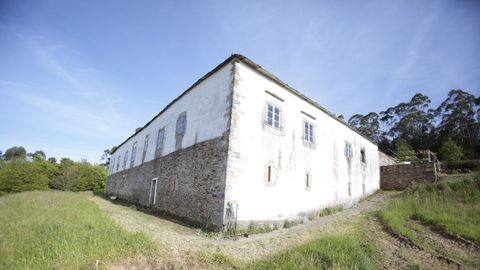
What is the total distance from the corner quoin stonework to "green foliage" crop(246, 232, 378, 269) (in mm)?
3230

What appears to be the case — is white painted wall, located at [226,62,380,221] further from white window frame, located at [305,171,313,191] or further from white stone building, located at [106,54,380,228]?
white window frame, located at [305,171,313,191]

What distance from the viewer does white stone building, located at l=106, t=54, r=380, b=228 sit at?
8891mm

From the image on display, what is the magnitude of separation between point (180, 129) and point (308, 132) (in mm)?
6592

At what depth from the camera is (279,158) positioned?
33.9 feet

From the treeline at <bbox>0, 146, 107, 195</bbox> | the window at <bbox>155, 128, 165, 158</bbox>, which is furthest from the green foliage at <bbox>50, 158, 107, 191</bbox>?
the window at <bbox>155, 128, 165, 158</bbox>

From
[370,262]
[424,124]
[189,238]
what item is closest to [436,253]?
[370,262]

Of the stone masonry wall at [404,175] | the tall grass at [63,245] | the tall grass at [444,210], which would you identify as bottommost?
the tall grass at [63,245]

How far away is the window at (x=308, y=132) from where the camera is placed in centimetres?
1218

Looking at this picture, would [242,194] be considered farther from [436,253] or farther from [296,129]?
[436,253]

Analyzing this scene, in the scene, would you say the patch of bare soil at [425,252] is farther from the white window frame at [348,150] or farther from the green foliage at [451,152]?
the green foliage at [451,152]

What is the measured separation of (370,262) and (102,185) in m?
38.5

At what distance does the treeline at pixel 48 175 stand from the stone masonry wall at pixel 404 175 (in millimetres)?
35948

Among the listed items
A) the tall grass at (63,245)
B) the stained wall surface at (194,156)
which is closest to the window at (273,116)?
the stained wall surface at (194,156)

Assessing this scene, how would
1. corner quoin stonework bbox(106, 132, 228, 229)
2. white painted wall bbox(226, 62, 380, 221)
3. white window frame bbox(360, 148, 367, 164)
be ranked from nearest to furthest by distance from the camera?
1. corner quoin stonework bbox(106, 132, 228, 229)
2. white painted wall bbox(226, 62, 380, 221)
3. white window frame bbox(360, 148, 367, 164)
